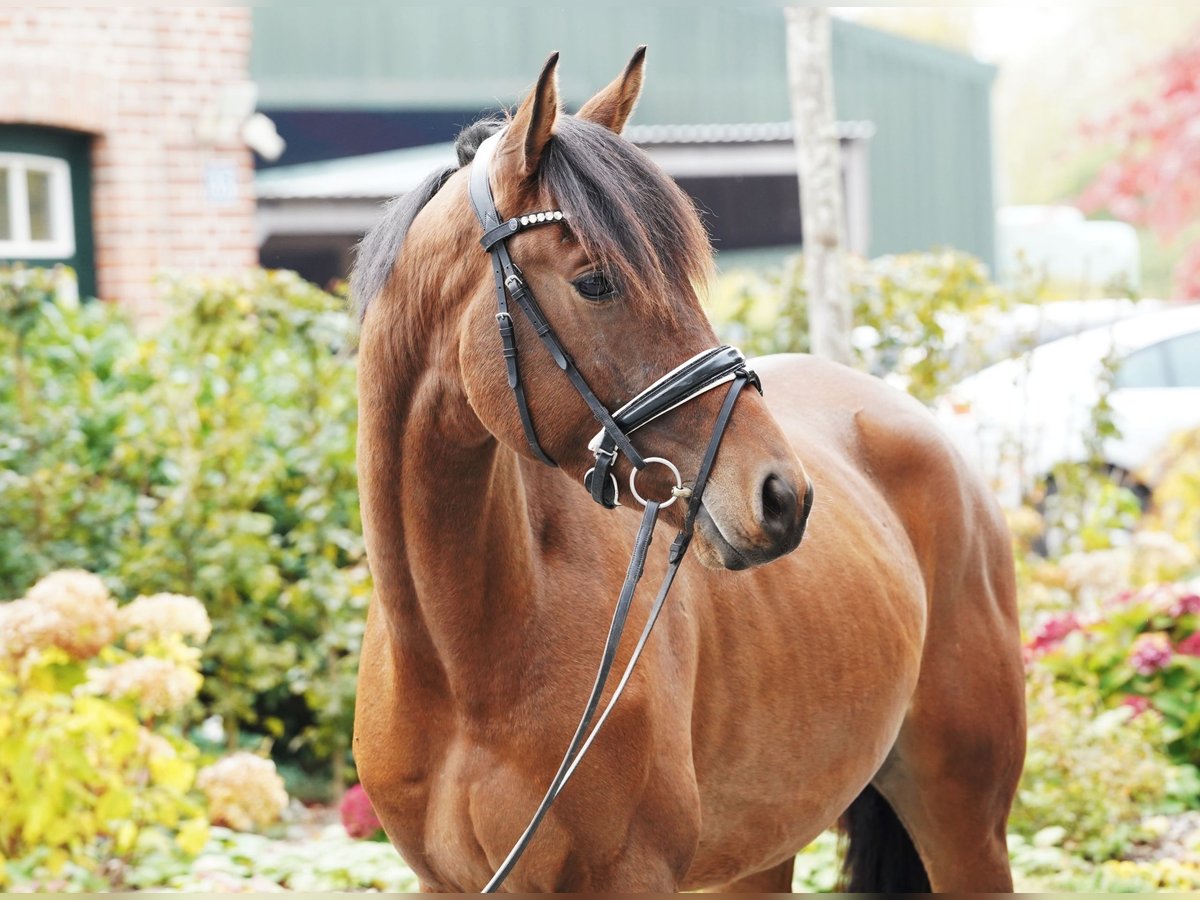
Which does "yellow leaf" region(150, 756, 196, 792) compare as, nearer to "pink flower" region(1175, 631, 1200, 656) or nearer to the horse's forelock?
the horse's forelock

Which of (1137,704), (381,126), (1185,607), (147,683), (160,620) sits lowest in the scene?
(1137,704)

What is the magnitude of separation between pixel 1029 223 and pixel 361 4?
1712cm

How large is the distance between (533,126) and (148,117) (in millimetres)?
7490

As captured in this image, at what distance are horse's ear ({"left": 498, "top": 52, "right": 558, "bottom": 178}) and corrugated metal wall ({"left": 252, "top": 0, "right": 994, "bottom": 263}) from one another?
13.0 m

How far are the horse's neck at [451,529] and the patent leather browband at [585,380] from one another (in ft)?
0.60

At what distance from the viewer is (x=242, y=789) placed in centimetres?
402

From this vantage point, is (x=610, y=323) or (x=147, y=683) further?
(x=147, y=683)

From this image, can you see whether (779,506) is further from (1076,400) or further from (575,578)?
(1076,400)

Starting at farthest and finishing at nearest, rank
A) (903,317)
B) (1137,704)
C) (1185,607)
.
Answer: (903,317) < (1185,607) < (1137,704)

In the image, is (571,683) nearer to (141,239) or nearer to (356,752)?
(356,752)

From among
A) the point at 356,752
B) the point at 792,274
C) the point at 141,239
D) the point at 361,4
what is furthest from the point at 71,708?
the point at 361,4

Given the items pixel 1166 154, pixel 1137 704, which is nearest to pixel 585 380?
pixel 1137 704

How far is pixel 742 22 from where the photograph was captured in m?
19.4

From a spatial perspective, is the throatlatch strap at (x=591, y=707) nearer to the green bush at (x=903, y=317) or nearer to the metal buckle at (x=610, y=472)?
the metal buckle at (x=610, y=472)
